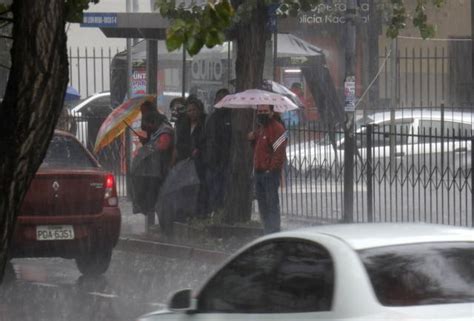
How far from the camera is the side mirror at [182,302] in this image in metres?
6.77

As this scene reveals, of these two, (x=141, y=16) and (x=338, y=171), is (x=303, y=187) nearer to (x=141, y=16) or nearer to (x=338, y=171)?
(x=338, y=171)

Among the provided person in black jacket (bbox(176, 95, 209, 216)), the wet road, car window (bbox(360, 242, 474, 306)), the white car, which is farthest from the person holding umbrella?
car window (bbox(360, 242, 474, 306))

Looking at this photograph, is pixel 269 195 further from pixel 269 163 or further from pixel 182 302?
pixel 182 302

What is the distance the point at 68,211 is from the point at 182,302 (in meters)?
6.51

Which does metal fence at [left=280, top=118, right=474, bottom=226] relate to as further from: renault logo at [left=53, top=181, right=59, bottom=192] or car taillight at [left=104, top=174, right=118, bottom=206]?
renault logo at [left=53, top=181, right=59, bottom=192]

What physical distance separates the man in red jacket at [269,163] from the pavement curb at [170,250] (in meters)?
0.80

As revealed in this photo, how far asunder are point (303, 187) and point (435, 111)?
8104 millimetres

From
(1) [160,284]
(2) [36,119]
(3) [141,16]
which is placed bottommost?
(1) [160,284]

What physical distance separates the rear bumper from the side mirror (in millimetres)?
6321

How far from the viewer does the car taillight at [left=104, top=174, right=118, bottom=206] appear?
13.4 m

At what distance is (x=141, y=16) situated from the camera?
60.2 feet

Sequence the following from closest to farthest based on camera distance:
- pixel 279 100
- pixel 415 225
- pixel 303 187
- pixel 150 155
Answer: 1. pixel 415 225
2. pixel 279 100
3. pixel 150 155
4. pixel 303 187

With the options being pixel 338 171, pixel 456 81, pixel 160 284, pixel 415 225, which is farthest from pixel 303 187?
pixel 456 81

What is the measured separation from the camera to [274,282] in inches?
246
